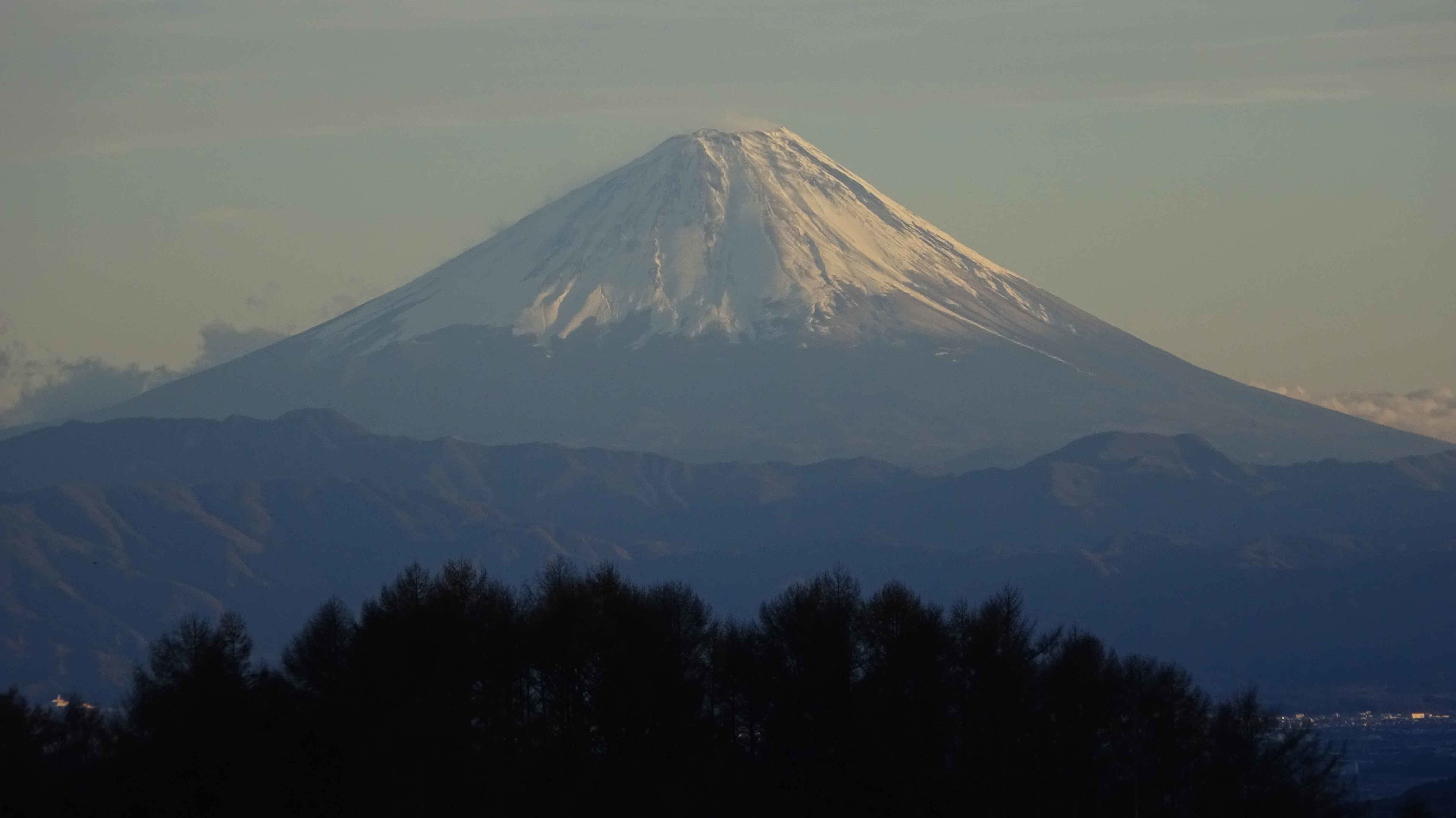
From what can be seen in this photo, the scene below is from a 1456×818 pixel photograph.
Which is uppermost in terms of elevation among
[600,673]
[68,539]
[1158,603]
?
[68,539]

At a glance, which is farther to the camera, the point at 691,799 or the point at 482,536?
the point at 482,536

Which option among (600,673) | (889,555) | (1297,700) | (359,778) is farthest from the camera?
(889,555)

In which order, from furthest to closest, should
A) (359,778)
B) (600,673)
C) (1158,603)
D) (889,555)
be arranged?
(889,555) → (1158,603) → (600,673) → (359,778)

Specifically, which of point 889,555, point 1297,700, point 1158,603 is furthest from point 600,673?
point 889,555

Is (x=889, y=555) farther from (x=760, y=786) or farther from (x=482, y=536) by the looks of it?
(x=760, y=786)

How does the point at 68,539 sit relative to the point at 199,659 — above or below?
above

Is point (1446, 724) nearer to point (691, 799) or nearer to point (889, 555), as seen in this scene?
point (889, 555)
